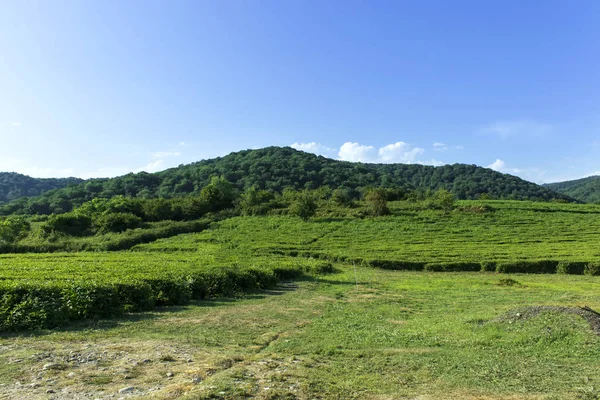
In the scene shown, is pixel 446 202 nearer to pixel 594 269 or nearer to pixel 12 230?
pixel 594 269

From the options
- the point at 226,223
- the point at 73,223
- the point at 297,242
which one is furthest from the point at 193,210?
the point at 297,242

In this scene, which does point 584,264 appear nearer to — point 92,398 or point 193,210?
point 92,398

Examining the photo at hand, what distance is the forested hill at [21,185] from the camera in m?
132

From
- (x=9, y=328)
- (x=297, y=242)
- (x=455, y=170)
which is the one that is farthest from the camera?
(x=455, y=170)

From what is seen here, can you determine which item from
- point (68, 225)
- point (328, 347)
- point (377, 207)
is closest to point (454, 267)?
point (377, 207)

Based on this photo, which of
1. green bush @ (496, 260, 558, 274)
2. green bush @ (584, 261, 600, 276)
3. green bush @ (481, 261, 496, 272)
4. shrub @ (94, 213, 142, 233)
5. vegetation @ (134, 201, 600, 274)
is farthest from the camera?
shrub @ (94, 213, 142, 233)

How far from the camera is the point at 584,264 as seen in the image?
117 feet

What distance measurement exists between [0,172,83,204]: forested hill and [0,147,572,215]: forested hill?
32.5 m

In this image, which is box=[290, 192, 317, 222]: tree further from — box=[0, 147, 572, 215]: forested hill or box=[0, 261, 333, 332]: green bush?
box=[0, 261, 333, 332]: green bush

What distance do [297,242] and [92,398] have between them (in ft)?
148

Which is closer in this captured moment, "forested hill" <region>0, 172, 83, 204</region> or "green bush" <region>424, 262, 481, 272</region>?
"green bush" <region>424, 262, 481, 272</region>

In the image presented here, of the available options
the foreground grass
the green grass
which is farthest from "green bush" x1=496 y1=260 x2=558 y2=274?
the foreground grass

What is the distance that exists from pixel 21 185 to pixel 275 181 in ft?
304

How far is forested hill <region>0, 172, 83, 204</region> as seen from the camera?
132125mm
